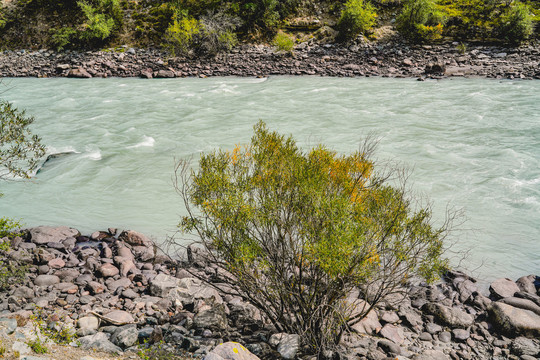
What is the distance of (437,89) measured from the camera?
26.7 m

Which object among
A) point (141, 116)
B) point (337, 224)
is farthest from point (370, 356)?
point (141, 116)

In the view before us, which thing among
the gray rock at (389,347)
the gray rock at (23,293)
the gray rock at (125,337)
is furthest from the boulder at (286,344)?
the gray rock at (23,293)

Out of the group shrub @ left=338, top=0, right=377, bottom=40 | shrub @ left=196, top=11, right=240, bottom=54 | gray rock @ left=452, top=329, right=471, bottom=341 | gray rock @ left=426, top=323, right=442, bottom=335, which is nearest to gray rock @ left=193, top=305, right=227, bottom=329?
gray rock @ left=426, top=323, right=442, bottom=335

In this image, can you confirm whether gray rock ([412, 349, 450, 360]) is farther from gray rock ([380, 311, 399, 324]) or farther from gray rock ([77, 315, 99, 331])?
gray rock ([77, 315, 99, 331])

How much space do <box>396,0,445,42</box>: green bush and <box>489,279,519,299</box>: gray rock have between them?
33607 mm

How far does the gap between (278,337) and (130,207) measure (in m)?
8.55

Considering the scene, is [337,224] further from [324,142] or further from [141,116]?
[141,116]

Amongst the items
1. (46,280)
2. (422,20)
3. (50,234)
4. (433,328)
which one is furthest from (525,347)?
(422,20)

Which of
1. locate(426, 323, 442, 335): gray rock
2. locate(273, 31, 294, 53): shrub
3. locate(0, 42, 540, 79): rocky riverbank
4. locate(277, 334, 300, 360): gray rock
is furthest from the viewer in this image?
locate(273, 31, 294, 53): shrub

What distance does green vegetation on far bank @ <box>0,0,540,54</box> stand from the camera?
122 feet

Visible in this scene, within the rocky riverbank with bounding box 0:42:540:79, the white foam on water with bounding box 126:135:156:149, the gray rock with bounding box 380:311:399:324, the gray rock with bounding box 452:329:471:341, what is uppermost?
the rocky riverbank with bounding box 0:42:540:79

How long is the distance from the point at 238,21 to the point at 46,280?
37446mm

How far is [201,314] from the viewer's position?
7.61 meters

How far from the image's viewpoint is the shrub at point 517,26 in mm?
33438
